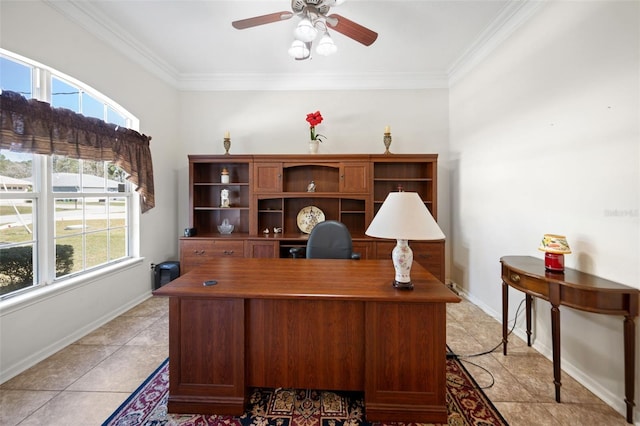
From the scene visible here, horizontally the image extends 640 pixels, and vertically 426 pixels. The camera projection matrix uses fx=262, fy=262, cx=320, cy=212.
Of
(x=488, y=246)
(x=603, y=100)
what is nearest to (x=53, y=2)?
(x=603, y=100)

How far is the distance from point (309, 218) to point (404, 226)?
2378 mm

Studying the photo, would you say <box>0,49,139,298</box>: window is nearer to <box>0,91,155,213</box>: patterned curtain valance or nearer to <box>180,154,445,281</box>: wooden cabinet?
<box>0,91,155,213</box>: patterned curtain valance

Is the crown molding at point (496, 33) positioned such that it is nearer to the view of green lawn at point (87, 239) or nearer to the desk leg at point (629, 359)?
the desk leg at point (629, 359)

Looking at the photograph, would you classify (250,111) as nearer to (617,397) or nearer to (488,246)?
(488,246)

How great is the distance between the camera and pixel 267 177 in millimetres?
3500

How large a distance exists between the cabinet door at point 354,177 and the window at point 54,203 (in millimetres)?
2612

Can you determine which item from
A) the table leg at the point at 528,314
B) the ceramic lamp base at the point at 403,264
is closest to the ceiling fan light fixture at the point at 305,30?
the ceramic lamp base at the point at 403,264

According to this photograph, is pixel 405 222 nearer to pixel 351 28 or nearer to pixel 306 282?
pixel 306 282

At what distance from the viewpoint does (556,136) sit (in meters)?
2.00

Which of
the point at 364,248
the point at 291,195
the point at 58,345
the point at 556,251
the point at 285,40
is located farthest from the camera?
the point at 291,195

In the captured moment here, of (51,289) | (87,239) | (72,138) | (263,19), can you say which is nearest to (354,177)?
(263,19)

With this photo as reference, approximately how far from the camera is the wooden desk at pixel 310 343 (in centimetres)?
144

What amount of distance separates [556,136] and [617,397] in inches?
68.4

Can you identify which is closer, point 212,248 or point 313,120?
point 212,248
